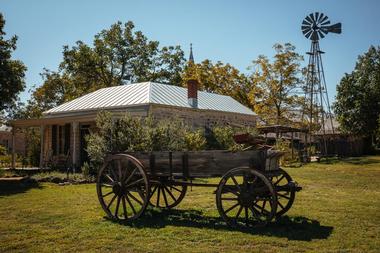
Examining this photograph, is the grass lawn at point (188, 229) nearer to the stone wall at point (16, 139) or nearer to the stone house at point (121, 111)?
the stone house at point (121, 111)

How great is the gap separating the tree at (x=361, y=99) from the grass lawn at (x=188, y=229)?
2963cm

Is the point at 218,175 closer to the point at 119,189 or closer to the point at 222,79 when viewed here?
the point at 119,189

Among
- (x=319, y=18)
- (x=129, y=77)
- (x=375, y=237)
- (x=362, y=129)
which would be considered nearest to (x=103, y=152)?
(x=375, y=237)

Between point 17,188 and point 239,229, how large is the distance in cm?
962

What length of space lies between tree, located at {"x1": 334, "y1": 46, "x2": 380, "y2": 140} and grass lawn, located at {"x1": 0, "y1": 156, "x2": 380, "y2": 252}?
29633 mm

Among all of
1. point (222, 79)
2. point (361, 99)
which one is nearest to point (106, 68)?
point (222, 79)

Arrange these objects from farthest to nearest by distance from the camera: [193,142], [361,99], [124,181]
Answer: [361,99] → [193,142] → [124,181]

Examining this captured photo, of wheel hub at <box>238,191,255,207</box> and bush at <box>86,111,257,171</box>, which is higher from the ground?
bush at <box>86,111,257,171</box>

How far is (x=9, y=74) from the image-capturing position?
17266 millimetres

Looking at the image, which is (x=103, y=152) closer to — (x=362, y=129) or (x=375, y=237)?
(x=375, y=237)

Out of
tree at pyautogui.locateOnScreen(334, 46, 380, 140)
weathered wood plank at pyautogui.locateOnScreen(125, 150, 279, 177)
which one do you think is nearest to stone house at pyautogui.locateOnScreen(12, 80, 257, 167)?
weathered wood plank at pyautogui.locateOnScreen(125, 150, 279, 177)

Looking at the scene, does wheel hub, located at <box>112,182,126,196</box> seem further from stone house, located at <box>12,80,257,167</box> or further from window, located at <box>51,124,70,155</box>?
window, located at <box>51,124,70,155</box>

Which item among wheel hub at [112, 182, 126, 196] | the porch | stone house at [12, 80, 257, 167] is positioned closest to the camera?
wheel hub at [112, 182, 126, 196]

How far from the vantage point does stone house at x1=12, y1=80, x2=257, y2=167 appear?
62.3 feet
